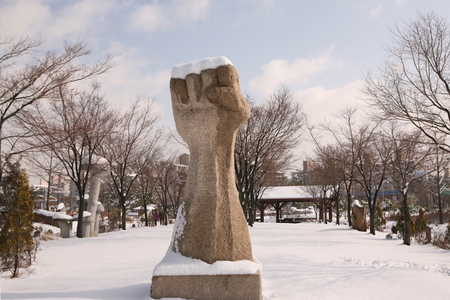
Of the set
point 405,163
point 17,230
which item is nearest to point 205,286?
point 17,230

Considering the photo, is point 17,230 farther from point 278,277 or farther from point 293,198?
point 293,198

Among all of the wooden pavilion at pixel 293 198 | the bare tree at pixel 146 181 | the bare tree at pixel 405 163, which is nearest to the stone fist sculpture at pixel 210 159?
the bare tree at pixel 405 163

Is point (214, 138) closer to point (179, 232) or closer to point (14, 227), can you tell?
point (179, 232)

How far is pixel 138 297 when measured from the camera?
4.17 meters

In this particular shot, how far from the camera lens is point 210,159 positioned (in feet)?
14.4

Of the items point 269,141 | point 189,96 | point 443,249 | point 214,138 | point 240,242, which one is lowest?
point 443,249

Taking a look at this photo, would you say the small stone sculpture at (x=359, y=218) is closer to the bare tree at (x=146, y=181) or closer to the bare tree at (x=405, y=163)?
the bare tree at (x=405, y=163)

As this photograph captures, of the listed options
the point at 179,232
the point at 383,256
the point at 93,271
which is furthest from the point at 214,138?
the point at 383,256

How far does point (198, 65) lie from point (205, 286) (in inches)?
113

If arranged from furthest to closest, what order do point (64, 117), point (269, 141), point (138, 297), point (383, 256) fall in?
1. point (269, 141)
2. point (64, 117)
3. point (383, 256)
4. point (138, 297)

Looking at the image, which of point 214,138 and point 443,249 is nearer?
point 214,138

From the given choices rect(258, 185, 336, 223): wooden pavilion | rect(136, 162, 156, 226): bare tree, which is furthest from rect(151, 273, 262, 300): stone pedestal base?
rect(258, 185, 336, 223): wooden pavilion

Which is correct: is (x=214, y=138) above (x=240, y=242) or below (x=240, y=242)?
above

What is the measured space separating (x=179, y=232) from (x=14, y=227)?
3741 mm
